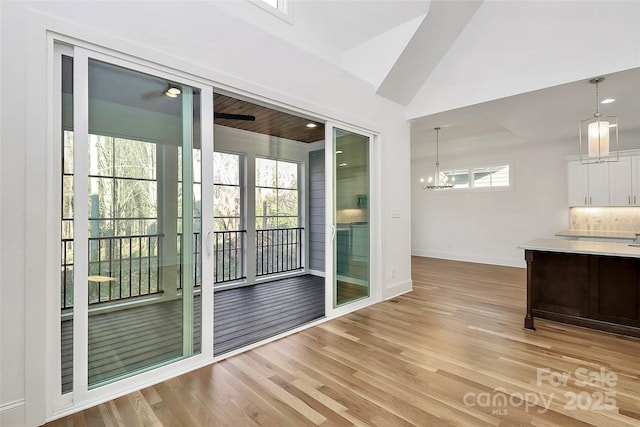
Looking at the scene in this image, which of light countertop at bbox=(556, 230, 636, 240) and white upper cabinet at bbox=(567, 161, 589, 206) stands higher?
white upper cabinet at bbox=(567, 161, 589, 206)

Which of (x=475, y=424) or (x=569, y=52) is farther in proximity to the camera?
(x=569, y=52)

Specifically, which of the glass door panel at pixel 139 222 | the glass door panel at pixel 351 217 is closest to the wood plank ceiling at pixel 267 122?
the glass door panel at pixel 351 217

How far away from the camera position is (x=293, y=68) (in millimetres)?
3143

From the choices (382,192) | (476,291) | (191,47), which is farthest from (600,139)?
(191,47)

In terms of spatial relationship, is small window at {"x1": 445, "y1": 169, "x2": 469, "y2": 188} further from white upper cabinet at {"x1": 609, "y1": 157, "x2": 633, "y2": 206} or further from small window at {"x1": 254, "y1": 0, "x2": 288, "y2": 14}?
small window at {"x1": 254, "y1": 0, "x2": 288, "y2": 14}

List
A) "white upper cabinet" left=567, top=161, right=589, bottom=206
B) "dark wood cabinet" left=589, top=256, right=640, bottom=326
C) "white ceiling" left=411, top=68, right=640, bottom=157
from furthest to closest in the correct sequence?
"white upper cabinet" left=567, top=161, right=589, bottom=206, "white ceiling" left=411, top=68, right=640, bottom=157, "dark wood cabinet" left=589, top=256, right=640, bottom=326

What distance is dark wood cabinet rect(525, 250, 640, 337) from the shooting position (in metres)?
3.07

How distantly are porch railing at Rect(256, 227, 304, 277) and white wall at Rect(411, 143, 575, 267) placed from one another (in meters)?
3.90

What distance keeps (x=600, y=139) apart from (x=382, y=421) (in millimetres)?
3318

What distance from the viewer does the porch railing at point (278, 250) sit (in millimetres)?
5957

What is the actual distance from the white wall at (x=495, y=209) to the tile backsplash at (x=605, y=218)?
0.58 ft

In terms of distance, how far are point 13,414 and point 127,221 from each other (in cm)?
120

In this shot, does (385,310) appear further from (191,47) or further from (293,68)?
(191,47)

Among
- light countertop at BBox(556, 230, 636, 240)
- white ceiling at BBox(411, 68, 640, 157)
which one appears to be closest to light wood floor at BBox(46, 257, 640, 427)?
white ceiling at BBox(411, 68, 640, 157)
